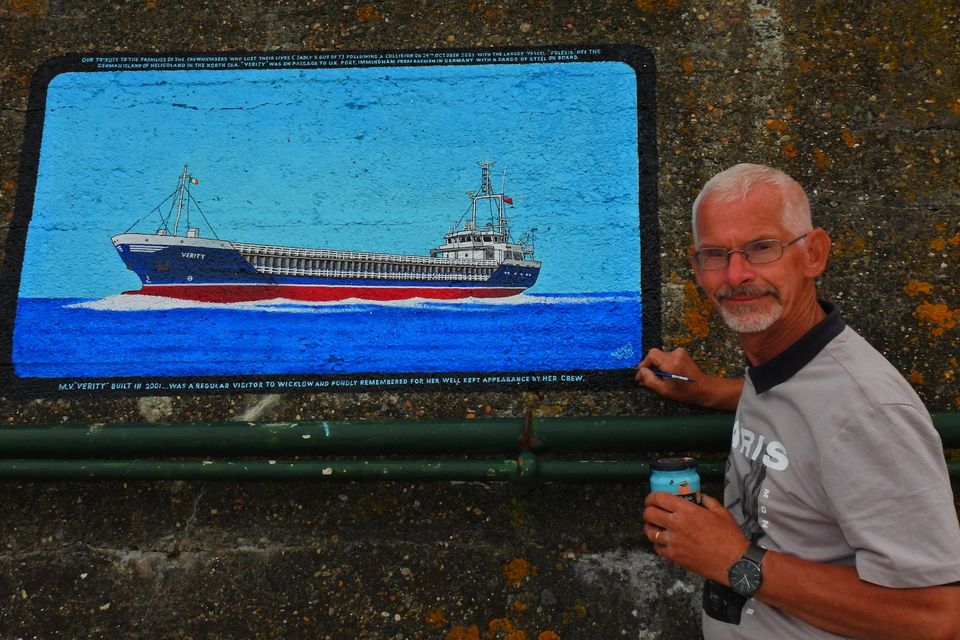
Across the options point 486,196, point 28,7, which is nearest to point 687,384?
point 486,196

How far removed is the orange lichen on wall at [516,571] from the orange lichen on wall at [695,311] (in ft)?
3.80

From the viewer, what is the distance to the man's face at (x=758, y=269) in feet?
5.56

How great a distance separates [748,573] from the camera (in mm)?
1512

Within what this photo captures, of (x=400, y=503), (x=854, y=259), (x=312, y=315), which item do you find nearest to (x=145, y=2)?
(x=312, y=315)

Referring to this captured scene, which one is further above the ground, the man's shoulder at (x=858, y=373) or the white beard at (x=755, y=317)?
the white beard at (x=755, y=317)

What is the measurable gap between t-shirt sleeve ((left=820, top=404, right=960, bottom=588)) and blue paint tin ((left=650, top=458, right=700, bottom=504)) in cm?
38

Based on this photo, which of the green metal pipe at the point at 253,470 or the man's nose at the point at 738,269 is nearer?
the man's nose at the point at 738,269

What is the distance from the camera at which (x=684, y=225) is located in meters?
2.70

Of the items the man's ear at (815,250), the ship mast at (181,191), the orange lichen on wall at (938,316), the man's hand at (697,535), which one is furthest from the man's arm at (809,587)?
the ship mast at (181,191)

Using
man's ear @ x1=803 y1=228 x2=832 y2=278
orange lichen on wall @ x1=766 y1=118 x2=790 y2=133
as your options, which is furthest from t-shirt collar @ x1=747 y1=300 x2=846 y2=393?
orange lichen on wall @ x1=766 y1=118 x2=790 y2=133

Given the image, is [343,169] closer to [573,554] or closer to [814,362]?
[573,554]

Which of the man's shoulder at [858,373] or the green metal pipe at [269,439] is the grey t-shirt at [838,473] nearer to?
the man's shoulder at [858,373]

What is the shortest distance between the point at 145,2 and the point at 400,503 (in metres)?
2.68

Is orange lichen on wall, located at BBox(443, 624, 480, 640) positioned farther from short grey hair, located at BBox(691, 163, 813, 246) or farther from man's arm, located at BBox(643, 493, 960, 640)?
short grey hair, located at BBox(691, 163, 813, 246)
